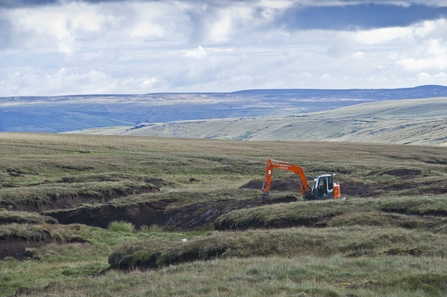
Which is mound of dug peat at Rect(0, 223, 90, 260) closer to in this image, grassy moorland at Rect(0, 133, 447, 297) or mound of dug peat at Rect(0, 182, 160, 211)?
grassy moorland at Rect(0, 133, 447, 297)

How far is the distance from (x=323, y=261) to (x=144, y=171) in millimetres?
54944

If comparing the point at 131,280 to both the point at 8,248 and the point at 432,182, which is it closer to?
the point at 8,248

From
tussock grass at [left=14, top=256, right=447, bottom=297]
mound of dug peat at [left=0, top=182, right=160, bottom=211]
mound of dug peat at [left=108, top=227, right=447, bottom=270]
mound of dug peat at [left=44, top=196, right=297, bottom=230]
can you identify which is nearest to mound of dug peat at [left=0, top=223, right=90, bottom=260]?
mound of dug peat at [left=108, top=227, right=447, bottom=270]

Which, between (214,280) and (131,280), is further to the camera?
(131,280)

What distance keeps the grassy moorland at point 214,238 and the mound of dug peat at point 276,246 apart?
48 millimetres

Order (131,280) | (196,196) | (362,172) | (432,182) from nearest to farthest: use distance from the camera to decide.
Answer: (131,280) < (432,182) < (196,196) < (362,172)

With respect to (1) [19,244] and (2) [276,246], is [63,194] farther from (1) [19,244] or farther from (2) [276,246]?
(2) [276,246]

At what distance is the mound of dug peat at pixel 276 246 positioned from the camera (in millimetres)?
21562

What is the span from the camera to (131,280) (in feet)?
58.3

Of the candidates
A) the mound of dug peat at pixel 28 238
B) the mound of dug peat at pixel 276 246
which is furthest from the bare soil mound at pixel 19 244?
the mound of dug peat at pixel 276 246

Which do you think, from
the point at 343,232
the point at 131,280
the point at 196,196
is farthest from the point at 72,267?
the point at 196,196

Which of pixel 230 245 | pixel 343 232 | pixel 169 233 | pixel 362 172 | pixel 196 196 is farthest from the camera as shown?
pixel 362 172

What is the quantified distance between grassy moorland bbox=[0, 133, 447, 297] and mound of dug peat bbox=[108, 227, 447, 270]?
0.05m

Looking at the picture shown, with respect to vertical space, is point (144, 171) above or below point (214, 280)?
below
